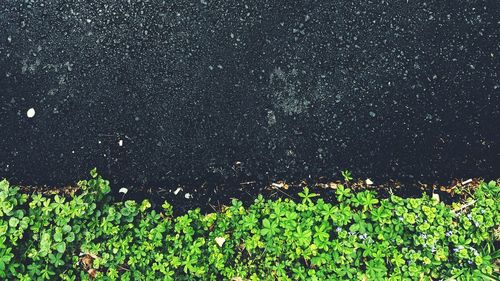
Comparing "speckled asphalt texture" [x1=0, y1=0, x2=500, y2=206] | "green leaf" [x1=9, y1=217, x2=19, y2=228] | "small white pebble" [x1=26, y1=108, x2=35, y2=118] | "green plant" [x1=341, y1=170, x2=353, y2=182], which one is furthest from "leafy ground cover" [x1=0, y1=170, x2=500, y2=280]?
"small white pebble" [x1=26, y1=108, x2=35, y2=118]

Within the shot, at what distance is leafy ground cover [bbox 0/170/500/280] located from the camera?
287 centimetres

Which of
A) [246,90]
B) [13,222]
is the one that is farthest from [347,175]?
[13,222]

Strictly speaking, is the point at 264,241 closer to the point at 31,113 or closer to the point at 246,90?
the point at 246,90

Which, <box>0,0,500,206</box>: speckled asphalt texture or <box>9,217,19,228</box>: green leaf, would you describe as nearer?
<box>9,217,19,228</box>: green leaf

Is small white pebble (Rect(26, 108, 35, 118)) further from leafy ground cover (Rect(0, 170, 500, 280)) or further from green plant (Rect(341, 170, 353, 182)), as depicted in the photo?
green plant (Rect(341, 170, 353, 182))

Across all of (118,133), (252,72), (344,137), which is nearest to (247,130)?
(252,72)

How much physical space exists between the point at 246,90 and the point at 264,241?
39.4 inches

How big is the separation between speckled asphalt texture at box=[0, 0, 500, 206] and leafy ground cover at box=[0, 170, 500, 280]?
328mm

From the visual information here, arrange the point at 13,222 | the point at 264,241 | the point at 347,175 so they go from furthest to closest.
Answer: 1. the point at 347,175
2. the point at 264,241
3. the point at 13,222

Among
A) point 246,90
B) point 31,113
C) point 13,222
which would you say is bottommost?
point 13,222

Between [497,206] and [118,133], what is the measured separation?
7.91 feet

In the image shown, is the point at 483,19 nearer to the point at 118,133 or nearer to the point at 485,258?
the point at 485,258

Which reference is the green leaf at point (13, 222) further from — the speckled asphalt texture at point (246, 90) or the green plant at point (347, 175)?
the green plant at point (347, 175)

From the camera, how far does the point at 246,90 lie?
3.30 meters
